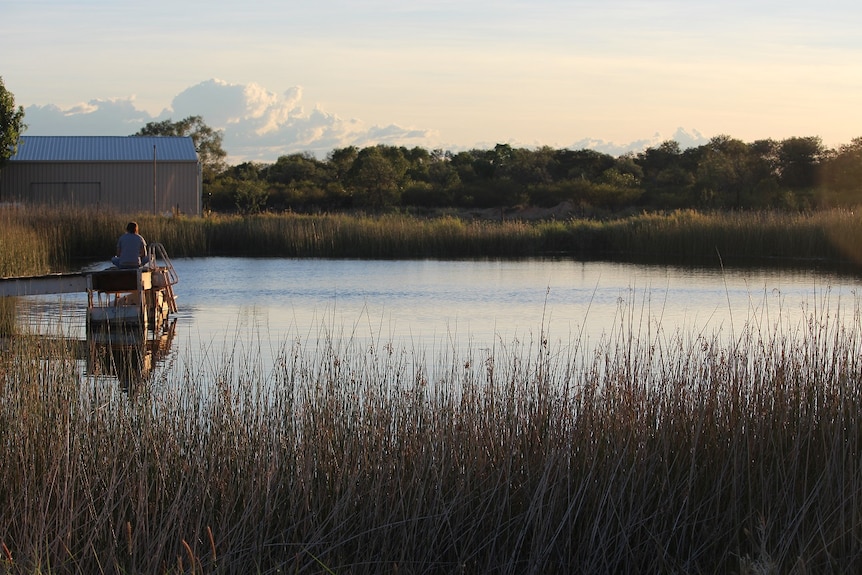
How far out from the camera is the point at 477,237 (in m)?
32.5

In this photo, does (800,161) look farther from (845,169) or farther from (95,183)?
(95,183)

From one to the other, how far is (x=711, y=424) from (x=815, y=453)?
60 cm

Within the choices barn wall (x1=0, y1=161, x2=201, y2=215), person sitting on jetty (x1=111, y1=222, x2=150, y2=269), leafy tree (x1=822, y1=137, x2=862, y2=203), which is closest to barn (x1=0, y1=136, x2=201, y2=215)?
barn wall (x1=0, y1=161, x2=201, y2=215)

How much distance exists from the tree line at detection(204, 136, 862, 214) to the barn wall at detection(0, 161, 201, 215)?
8784 mm

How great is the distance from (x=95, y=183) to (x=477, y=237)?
55.1 ft

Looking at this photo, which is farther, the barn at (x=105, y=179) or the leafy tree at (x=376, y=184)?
the leafy tree at (x=376, y=184)

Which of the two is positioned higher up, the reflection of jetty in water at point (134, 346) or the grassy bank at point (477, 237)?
the grassy bank at point (477, 237)

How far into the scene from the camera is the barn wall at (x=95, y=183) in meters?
41.4

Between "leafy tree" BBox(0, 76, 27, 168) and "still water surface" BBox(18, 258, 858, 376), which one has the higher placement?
Answer: "leafy tree" BBox(0, 76, 27, 168)

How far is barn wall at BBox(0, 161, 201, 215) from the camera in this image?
41375 millimetres

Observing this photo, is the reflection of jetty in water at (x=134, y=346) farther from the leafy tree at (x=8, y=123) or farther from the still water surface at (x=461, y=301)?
the leafy tree at (x=8, y=123)

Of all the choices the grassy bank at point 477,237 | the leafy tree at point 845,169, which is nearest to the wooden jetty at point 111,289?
the grassy bank at point 477,237

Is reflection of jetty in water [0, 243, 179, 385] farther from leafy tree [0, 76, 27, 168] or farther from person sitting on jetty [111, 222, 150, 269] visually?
leafy tree [0, 76, 27, 168]

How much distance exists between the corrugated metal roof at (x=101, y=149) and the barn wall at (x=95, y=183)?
0.24m
